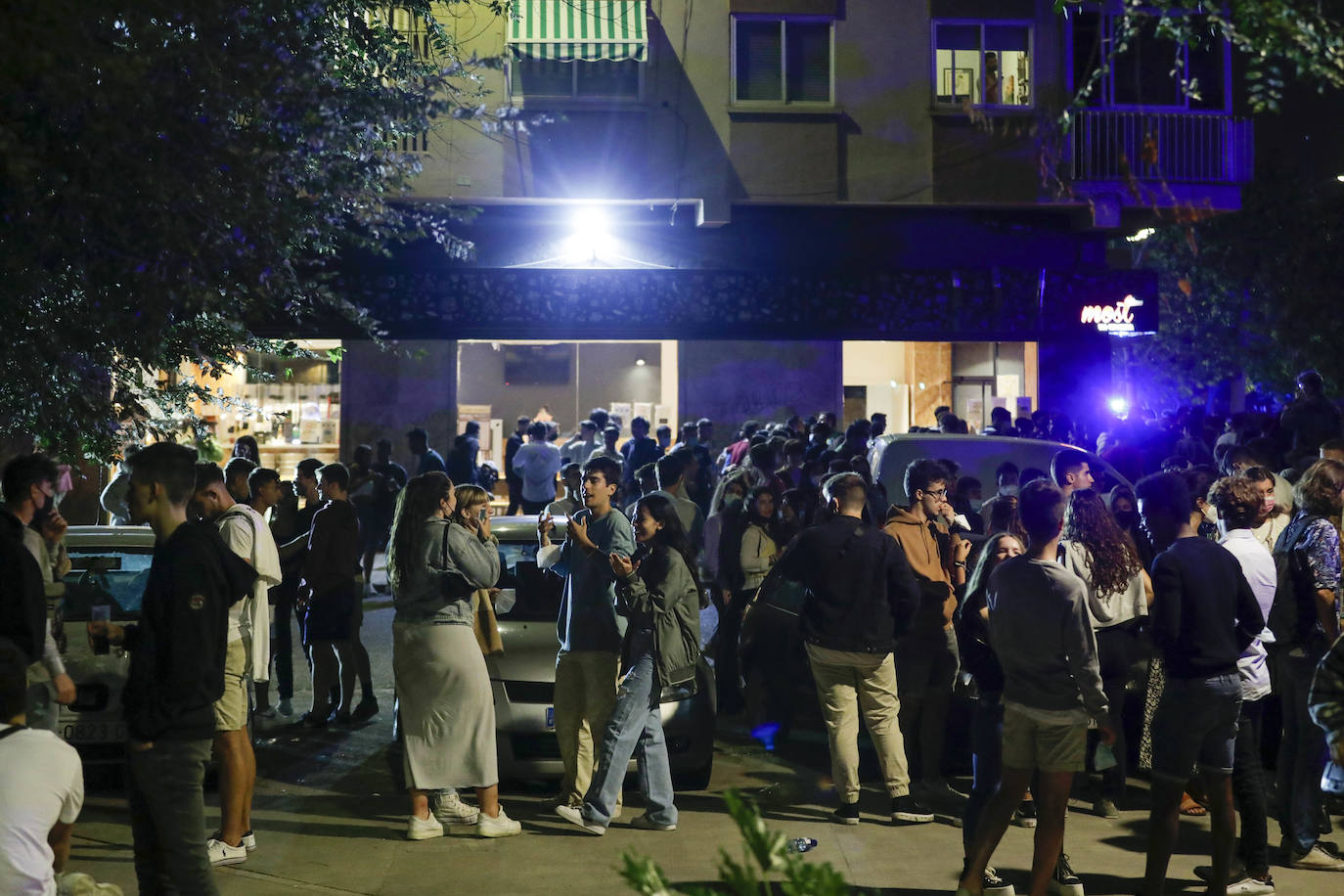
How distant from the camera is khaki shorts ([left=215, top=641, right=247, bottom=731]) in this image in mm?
6879

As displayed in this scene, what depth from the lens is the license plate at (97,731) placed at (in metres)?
7.97

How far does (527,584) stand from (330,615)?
2.02 m

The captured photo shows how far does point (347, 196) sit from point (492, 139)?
28.9ft

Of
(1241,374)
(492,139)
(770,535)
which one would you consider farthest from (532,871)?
(1241,374)

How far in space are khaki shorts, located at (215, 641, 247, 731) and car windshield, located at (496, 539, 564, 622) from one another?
1.87 m

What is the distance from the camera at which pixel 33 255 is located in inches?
273

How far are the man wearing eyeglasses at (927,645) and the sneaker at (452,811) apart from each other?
259 cm

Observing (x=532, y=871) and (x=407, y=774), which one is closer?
(x=532, y=871)

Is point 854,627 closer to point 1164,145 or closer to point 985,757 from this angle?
point 985,757

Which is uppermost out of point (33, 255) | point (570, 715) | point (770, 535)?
point (33, 255)

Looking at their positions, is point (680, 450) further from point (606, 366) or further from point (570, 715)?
point (606, 366)

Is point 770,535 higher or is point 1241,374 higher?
point 1241,374

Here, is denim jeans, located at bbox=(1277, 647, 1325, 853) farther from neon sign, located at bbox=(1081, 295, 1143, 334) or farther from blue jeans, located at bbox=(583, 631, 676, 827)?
neon sign, located at bbox=(1081, 295, 1143, 334)

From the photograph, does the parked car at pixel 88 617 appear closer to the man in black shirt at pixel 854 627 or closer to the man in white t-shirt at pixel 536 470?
the man in black shirt at pixel 854 627
